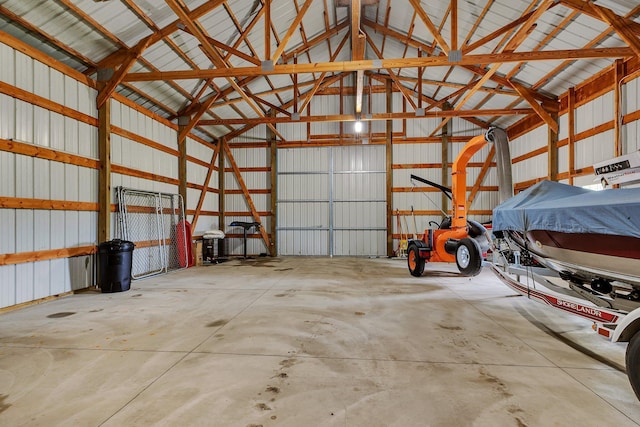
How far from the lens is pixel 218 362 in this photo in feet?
9.37

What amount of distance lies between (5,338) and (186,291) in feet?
8.65

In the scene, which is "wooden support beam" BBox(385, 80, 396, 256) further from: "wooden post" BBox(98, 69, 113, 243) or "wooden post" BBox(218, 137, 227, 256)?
"wooden post" BBox(98, 69, 113, 243)

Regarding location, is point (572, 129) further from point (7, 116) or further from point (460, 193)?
point (7, 116)

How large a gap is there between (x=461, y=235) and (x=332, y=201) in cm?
604

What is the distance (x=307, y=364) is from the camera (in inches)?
111

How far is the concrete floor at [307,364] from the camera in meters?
2.09

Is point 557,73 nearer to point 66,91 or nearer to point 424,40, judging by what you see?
point 424,40

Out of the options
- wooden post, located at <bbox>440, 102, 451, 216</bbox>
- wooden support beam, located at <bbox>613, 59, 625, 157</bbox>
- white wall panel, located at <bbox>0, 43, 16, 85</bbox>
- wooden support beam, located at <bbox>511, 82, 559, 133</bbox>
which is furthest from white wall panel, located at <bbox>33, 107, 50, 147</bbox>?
wooden post, located at <bbox>440, 102, 451, 216</bbox>

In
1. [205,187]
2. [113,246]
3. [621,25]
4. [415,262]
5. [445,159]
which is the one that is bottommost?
[415,262]

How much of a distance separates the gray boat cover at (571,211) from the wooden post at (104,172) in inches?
291

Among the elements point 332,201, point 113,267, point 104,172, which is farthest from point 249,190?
point 113,267

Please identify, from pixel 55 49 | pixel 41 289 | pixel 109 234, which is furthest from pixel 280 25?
pixel 41 289

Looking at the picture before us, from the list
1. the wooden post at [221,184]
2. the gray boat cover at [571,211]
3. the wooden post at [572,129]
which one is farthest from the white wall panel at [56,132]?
the wooden post at [572,129]

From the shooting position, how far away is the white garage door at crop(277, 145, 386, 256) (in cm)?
1188
